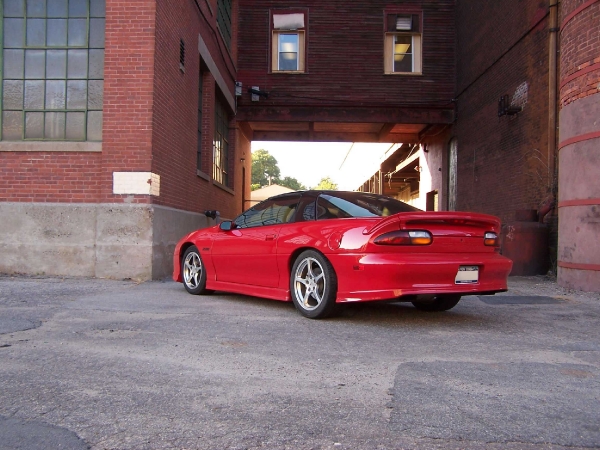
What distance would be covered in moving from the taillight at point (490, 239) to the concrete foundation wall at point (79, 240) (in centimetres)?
513

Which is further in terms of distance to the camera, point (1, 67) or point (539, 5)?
point (539, 5)

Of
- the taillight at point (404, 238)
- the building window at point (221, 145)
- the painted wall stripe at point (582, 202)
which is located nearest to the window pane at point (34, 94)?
the building window at point (221, 145)

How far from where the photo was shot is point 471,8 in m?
16.2

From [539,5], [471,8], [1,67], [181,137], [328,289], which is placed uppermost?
[471,8]

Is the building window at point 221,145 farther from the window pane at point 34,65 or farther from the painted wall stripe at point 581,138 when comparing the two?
the painted wall stripe at point 581,138

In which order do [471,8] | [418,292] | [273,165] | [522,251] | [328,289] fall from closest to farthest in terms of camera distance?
[418,292] → [328,289] → [522,251] → [471,8] → [273,165]

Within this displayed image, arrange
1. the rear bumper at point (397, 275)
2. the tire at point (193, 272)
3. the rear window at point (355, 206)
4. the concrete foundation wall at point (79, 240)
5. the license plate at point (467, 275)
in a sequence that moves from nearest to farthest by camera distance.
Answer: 1. the rear bumper at point (397, 275)
2. the license plate at point (467, 275)
3. the rear window at point (355, 206)
4. the tire at point (193, 272)
5. the concrete foundation wall at point (79, 240)

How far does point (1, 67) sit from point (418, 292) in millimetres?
7868

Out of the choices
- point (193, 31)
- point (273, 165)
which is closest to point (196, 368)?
point (193, 31)

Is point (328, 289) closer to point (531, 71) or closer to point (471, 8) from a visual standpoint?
point (531, 71)

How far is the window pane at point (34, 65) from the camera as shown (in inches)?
361

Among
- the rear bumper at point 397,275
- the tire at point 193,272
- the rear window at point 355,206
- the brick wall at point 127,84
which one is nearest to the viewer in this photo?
the rear bumper at point 397,275

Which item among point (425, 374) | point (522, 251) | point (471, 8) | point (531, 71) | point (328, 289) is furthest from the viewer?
point (471, 8)

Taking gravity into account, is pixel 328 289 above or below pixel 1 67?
below
